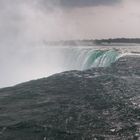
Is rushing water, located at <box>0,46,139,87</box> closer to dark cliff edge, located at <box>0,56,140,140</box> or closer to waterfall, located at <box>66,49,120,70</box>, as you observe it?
waterfall, located at <box>66,49,120,70</box>

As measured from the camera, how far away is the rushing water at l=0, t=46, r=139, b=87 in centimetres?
6084

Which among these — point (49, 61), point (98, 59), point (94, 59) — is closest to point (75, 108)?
point (98, 59)

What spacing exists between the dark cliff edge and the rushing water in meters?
Answer: 16.4

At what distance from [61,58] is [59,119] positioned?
A: 53366 mm

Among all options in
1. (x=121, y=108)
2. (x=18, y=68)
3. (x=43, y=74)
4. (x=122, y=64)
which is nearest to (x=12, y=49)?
(x=18, y=68)

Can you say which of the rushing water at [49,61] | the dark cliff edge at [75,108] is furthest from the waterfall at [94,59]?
the dark cliff edge at [75,108]

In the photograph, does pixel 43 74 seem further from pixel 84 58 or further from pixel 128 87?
pixel 128 87

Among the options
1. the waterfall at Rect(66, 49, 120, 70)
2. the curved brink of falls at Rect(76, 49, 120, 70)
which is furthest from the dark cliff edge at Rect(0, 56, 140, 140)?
the waterfall at Rect(66, 49, 120, 70)

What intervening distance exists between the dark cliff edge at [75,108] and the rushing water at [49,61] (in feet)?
53.7

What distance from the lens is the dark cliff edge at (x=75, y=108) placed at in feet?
84.1

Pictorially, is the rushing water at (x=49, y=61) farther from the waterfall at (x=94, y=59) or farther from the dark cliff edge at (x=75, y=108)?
the dark cliff edge at (x=75, y=108)

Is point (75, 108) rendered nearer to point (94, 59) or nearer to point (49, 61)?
point (94, 59)

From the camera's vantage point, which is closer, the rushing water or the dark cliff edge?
the dark cliff edge

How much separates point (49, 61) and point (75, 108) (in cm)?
5419
